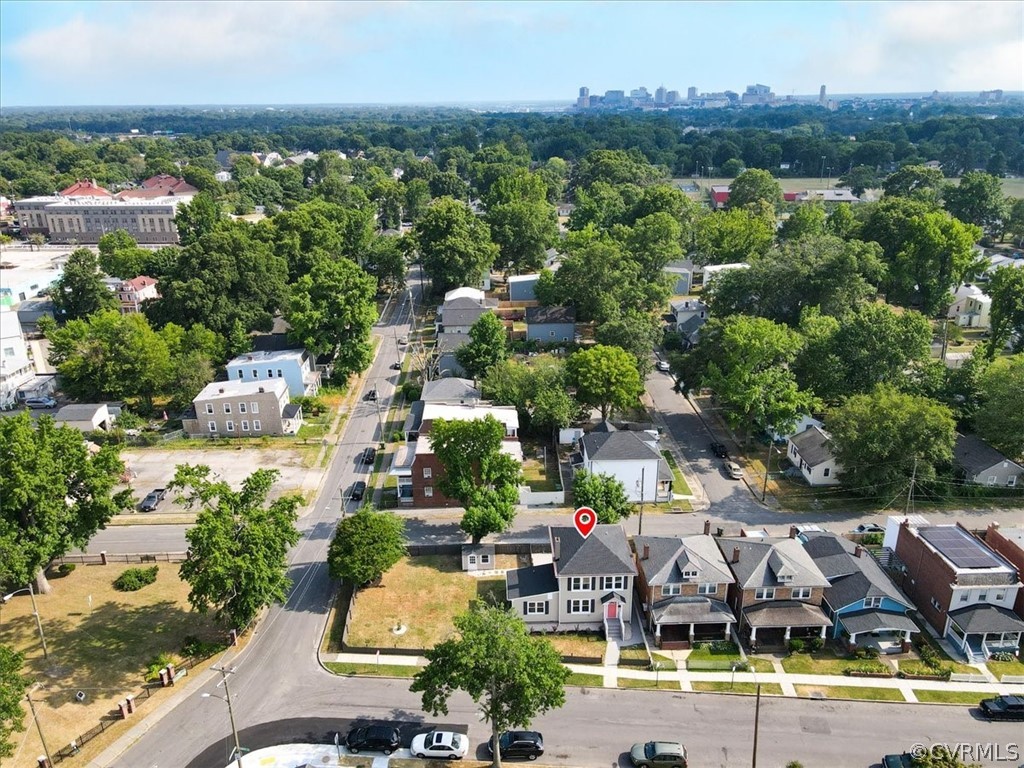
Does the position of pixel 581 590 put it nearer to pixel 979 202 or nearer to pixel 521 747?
pixel 521 747

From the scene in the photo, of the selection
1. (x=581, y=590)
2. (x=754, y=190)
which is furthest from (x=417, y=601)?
(x=754, y=190)

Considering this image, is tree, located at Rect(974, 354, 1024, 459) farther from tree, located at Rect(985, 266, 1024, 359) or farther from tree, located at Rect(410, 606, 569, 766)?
tree, located at Rect(410, 606, 569, 766)

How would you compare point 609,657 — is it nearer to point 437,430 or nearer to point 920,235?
point 437,430

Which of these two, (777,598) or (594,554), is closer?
(777,598)

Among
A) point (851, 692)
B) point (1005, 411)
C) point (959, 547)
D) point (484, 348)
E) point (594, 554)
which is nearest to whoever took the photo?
point (851, 692)

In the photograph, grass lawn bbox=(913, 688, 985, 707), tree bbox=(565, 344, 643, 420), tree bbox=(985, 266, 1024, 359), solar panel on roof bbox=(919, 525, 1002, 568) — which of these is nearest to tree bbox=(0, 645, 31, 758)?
grass lawn bbox=(913, 688, 985, 707)

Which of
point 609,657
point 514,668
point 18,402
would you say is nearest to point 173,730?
point 514,668

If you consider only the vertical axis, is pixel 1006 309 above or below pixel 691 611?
above
